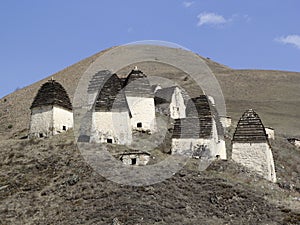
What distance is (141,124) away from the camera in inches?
→ 1576

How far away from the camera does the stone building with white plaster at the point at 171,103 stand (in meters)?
50.9

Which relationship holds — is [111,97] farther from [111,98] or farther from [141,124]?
[141,124]

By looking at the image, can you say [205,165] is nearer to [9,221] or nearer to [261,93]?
[9,221]

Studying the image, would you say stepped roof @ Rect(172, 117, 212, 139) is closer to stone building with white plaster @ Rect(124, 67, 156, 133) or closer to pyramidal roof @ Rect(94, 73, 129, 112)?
pyramidal roof @ Rect(94, 73, 129, 112)

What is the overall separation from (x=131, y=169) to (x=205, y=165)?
6.04 m

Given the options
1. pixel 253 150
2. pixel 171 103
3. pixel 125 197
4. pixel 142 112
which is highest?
pixel 171 103

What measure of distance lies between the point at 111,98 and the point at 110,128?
Answer: 227cm

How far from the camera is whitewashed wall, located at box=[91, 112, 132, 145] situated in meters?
35.4

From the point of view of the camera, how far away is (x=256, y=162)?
1342 inches

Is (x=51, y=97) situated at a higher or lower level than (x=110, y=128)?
higher

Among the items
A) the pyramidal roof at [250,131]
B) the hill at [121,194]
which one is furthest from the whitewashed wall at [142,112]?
the pyramidal roof at [250,131]

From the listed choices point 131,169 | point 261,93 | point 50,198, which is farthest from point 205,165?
point 261,93

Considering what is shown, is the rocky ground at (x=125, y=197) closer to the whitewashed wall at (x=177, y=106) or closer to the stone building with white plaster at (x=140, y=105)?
the stone building with white plaster at (x=140, y=105)

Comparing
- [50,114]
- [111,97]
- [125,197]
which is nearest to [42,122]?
[50,114]
